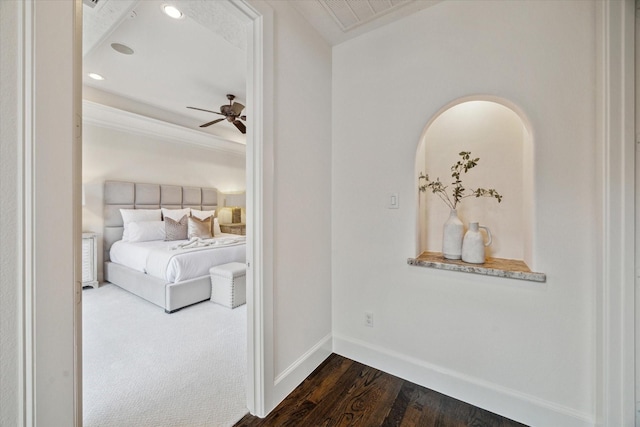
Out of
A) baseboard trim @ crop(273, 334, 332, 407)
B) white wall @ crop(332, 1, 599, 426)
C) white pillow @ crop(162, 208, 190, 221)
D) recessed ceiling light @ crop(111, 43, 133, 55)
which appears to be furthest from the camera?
white pillow @ crop(162, 208, 190, 221)

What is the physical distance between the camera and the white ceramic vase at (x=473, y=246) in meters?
1.60

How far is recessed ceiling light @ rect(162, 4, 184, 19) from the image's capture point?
199cm

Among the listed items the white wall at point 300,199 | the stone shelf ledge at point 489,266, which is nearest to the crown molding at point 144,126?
the white wall at point 300,199

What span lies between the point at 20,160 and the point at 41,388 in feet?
2.04

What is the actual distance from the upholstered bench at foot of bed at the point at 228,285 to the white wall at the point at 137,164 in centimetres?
208

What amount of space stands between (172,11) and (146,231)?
9.74 feet

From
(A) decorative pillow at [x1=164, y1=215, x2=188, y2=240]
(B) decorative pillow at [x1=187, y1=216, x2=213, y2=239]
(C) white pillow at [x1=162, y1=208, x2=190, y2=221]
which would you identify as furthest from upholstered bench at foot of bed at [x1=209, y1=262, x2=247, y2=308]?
(C) white pillow at [x1=162, y1=208, x2=190, y2=221]

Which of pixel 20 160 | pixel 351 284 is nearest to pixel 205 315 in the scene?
pixel 351 284

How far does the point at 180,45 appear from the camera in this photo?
2578mm

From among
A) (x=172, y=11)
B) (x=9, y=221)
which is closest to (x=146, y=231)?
(x=172, y=11)

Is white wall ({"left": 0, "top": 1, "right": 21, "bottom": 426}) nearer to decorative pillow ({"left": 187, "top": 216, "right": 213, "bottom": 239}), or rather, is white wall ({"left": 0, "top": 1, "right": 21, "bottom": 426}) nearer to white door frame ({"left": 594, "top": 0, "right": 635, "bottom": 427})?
white door frame ({"left": 594, "top": 0, "right": 635, "bottom": 427})

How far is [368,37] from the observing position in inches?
75.3

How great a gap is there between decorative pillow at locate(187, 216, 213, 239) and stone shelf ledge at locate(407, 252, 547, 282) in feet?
11.0

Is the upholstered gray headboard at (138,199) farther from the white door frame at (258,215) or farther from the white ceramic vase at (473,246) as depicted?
the white ceramic vase at (473,246)
